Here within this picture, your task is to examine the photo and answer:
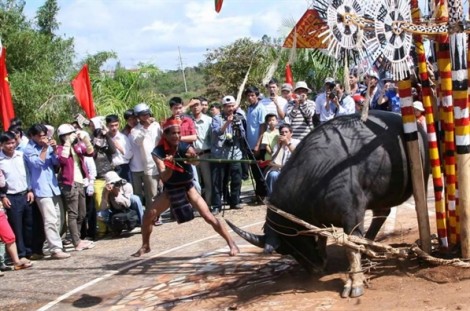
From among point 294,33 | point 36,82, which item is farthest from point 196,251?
point 36,82

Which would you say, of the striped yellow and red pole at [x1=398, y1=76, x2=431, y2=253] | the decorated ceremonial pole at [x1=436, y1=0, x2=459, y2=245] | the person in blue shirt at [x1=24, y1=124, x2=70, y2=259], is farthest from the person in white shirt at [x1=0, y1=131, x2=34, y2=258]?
the decorated ceremonial pole at [x1=436, y1=0, x2=459, y2=245]

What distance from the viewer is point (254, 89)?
11750 mm

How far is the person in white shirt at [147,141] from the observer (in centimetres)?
1076

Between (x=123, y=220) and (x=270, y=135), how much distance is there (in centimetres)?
284

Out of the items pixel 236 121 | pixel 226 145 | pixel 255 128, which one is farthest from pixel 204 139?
pixel 255 128

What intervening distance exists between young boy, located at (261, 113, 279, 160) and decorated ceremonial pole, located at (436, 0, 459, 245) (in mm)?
4959

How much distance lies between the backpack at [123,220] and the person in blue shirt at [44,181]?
3.61 feet

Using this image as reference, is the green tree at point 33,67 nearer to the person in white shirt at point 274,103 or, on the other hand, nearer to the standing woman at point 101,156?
the standing woman at point 101,156

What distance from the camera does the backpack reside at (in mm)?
10219

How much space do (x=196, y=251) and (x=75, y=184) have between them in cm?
243

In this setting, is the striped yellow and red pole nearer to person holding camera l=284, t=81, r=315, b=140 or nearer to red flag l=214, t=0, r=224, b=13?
red flag l=214, t=0, r=224, b=13

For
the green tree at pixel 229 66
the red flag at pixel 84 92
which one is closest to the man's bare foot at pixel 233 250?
the red flag at pixel 84 92

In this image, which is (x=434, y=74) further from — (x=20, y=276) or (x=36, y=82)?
(x=36, y=82)

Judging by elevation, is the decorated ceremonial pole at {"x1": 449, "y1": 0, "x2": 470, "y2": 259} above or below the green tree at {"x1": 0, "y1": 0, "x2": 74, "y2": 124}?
below
